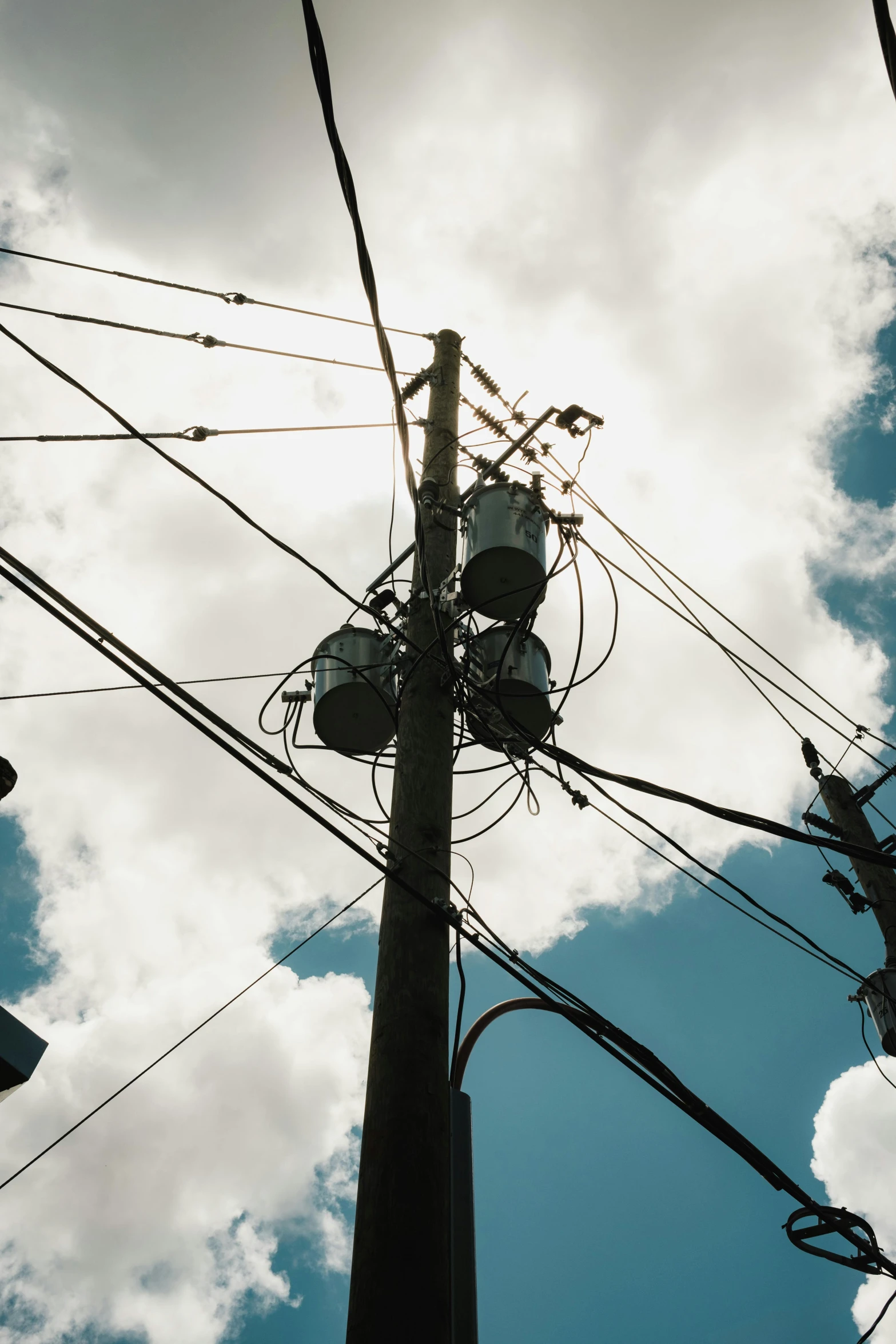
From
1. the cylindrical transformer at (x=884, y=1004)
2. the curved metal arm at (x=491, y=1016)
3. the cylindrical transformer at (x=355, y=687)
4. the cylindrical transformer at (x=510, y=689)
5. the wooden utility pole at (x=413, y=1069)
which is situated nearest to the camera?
the wooden utility pole at (x=413, y=1069)

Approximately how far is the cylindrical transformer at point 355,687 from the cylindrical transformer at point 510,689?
56 cm

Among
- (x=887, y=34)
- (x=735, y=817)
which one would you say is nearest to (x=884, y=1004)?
(x=735, y=817)

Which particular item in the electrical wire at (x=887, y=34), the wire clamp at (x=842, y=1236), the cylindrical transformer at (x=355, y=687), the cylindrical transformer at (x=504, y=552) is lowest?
the wire clamp at (x=842, y=1236)

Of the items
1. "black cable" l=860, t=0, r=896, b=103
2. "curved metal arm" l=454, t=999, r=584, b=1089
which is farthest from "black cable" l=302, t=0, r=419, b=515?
"curved metal arm" l=454, t=999, r=584, b=1089

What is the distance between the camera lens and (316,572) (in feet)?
17.1

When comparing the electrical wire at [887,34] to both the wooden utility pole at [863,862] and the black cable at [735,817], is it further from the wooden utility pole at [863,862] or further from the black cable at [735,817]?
the wooden utility pole at [863,862]

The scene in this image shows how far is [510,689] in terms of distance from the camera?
5.09m

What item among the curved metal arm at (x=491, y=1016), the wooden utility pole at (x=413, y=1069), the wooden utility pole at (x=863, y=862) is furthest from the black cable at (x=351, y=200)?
the wooden utility pole at (x=863, y=862)

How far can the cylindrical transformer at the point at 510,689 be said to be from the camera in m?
5.00

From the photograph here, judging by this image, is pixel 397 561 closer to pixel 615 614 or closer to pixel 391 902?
pixel 615 614

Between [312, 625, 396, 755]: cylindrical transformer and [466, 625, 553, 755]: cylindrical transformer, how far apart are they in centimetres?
56

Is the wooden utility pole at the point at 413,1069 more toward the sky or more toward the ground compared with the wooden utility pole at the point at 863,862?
more toward the ground

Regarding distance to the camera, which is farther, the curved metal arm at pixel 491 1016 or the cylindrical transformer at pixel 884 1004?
the cylindrical transformer at pixel 884 1004

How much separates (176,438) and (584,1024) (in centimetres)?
459
